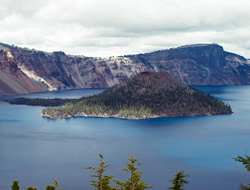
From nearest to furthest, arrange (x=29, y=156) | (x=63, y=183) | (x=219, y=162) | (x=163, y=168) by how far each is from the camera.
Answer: (x=63, y=183) → (x=163, y=168) → (x=219, y=162) → (x=29, y=156)

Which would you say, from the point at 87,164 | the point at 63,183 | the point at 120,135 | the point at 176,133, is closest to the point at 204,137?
the point at 176,133

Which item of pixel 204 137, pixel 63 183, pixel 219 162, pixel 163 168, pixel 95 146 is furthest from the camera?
pixel 204 137

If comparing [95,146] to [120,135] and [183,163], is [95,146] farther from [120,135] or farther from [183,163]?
[183,163]

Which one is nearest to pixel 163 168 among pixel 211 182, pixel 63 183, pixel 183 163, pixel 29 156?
pixel 183 163

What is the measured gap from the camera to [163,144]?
166 meters

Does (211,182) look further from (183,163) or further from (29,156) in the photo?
(29,156)

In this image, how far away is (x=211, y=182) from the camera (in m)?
107

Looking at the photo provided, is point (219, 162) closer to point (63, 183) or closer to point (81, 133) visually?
point (63, 183)

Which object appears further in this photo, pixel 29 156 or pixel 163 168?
pixel 29 156

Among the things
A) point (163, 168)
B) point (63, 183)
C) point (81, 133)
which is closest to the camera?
point (63, 183)

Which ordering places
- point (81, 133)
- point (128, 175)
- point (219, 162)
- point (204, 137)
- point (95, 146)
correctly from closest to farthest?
point (128, 175), point (219, 162), point (95, 146), point (204, 137), point (81, 133)

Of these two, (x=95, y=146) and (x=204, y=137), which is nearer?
(x=95, y=146)

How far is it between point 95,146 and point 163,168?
151ft

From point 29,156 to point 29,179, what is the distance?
31.8 m
